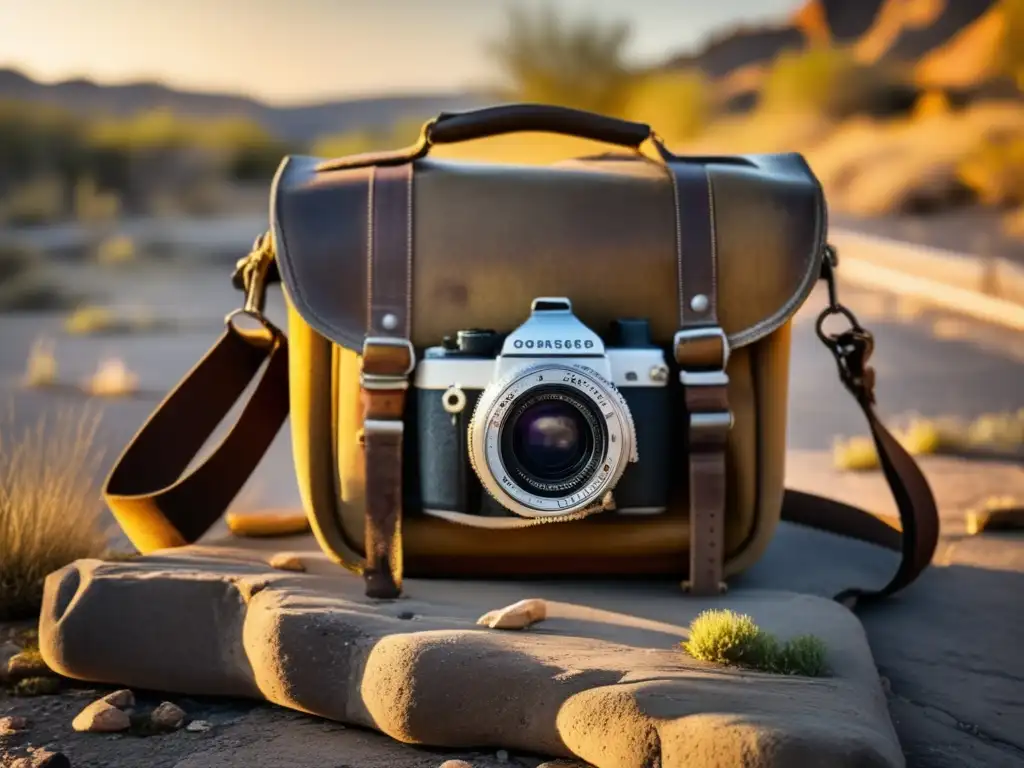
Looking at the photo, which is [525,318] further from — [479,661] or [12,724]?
[12,724]

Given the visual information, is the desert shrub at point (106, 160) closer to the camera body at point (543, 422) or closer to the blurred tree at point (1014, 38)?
the blurred tree at point (1014, 38)

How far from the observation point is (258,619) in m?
2.51

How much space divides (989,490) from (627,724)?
7.89ft

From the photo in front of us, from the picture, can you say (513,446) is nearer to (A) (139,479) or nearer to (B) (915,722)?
(B) (915,722)

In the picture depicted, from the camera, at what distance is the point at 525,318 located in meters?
2.82

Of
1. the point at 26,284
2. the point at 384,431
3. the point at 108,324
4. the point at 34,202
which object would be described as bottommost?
the point at 384,431

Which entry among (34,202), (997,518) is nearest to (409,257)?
(997,518)

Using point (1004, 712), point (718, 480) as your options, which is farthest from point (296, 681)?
point (1004, 712)

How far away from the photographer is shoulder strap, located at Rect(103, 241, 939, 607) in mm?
3090

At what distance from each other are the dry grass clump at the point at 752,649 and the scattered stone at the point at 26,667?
1311 millimetres

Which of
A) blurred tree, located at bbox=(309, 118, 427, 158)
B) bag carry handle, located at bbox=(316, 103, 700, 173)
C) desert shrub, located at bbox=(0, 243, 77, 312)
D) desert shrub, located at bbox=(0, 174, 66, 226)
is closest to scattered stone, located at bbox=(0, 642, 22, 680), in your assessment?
bag carry handle, located at bbox=(316, 103, 700, 173)

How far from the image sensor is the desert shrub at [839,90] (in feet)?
80.9

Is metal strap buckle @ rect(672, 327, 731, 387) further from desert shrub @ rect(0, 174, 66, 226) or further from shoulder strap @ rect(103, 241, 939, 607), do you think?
desert shrub @ rect(0, 174, 66, 226)

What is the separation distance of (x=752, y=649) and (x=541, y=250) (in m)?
0.99
